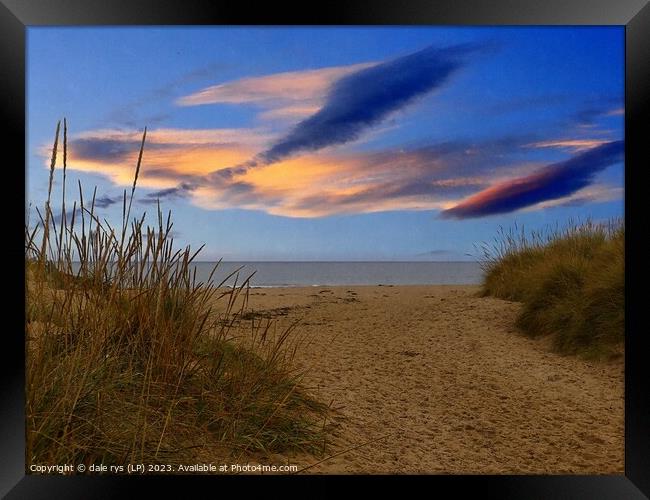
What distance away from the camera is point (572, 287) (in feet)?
11.3

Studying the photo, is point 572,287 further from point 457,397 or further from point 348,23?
point 348,23

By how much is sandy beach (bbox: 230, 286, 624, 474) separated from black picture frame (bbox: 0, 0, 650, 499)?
0.23 metres

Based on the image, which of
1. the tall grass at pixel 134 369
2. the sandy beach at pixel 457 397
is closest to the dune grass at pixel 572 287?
the sandy beach at pixel 457 397

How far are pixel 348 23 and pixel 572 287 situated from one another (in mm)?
2668

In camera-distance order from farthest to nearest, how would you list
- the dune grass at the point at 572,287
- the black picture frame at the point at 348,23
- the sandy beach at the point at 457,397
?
the dune grass at the point at 572,287 → the sandy beach at the point at 457,397 → the black picture frame at the point at 348,23

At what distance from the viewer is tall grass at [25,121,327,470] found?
1.68m

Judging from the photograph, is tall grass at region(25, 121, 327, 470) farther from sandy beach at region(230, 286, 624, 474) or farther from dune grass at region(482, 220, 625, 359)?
dune grass at region(482, 220, 625, 359)

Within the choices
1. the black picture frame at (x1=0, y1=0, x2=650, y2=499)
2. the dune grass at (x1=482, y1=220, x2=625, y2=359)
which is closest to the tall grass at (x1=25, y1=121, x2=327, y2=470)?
the black picture frame at (x1=0, y1=0, x2=650, y2=499)

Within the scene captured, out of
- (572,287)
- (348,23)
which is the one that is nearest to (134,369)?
(348,23)

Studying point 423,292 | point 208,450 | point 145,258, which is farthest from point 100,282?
point 423,292

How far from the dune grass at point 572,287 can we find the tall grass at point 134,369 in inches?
72.6

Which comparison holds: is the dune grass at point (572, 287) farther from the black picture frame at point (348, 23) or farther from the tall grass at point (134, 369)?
the tall grass at point (134, 369)

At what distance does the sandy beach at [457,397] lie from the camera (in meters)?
2.00

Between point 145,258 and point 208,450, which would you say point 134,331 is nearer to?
point 145,258
